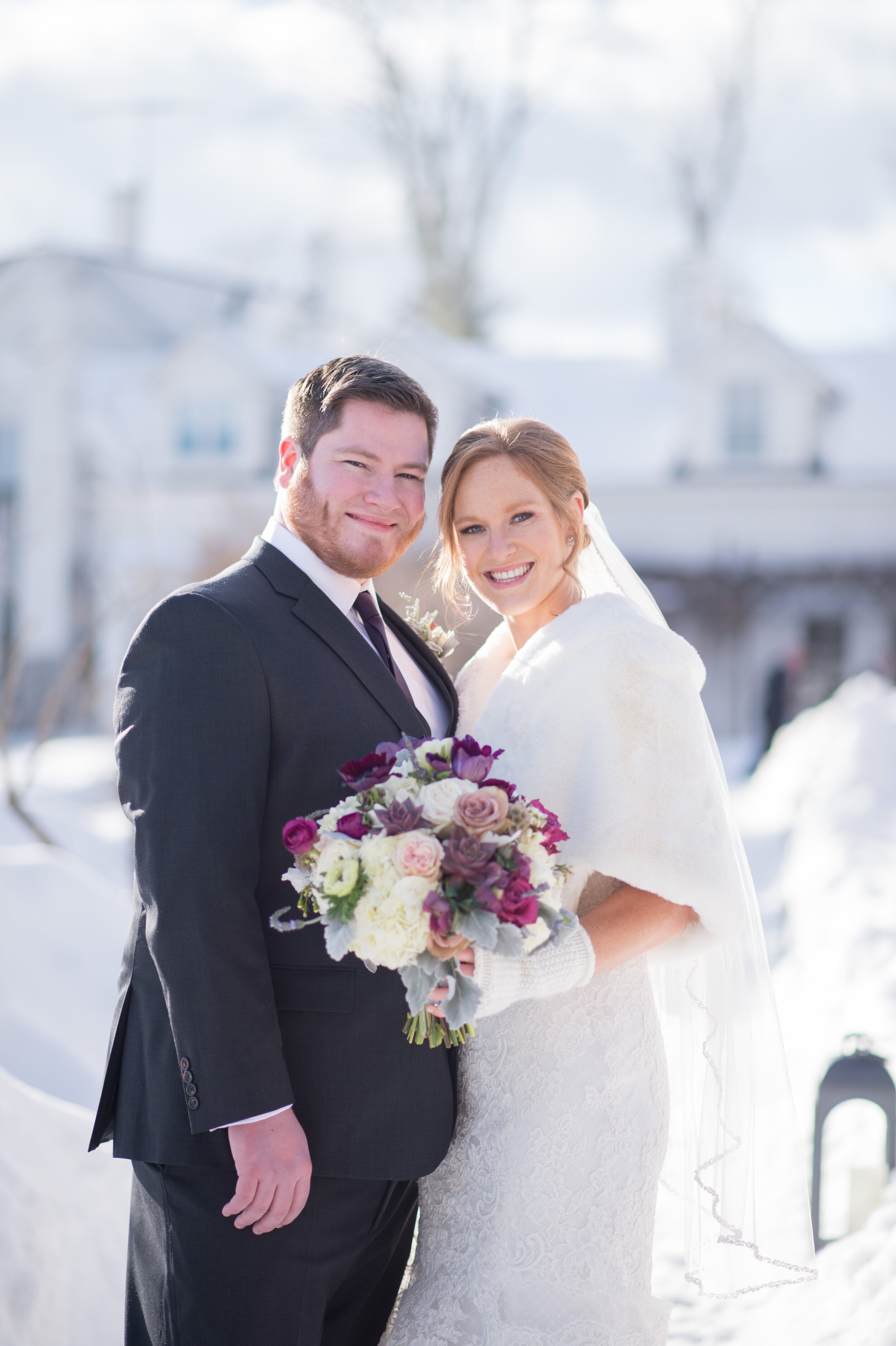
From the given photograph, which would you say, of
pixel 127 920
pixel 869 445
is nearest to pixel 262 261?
pixel 869 445

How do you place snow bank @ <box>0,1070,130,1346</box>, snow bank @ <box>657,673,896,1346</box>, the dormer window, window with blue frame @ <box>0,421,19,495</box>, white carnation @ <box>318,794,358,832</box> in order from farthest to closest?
window with blue frame @ <box>0,421,19,495</box> < the dormer window < snow bank @ <box>657,673,896,1346</box> < snow bank @ <box>0,1070,130,1346</box> < white carnation @ <box>318,794,358,832</box>

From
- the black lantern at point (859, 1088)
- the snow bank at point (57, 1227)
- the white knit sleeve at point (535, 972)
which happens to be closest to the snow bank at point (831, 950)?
the black lantern at point (859, 1088)

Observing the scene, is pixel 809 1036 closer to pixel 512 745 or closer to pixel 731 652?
pixel 512 745

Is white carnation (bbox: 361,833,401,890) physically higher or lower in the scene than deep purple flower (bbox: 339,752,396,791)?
lower

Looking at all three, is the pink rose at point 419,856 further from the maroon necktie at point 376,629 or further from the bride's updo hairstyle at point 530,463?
the bride's updo hairstyle at point 530,463

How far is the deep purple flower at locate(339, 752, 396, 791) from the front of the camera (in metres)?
2.18

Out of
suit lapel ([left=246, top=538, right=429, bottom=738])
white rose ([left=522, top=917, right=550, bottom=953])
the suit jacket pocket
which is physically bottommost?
the suit jacket pocket

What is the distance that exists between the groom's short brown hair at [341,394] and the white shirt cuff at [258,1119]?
1.45m

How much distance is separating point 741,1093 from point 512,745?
1.08m

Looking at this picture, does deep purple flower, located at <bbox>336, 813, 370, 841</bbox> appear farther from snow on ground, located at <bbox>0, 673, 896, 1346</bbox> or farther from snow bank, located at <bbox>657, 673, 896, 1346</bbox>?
snow bank, located at <bbox>657, 673, 896, 1346</bbox>

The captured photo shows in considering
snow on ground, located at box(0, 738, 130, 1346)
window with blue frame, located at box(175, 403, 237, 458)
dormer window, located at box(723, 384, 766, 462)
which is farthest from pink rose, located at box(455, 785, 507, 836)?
window with blue frame, located at box(175, 403, 237, 458)

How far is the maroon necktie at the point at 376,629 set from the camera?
2896 millimetres

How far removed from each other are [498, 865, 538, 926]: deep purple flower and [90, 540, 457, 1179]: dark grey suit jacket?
1.88 feet

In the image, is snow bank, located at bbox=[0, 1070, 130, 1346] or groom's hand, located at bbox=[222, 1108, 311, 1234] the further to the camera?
snow bank, located at bbox=[0, 1070, 130, 1346]
